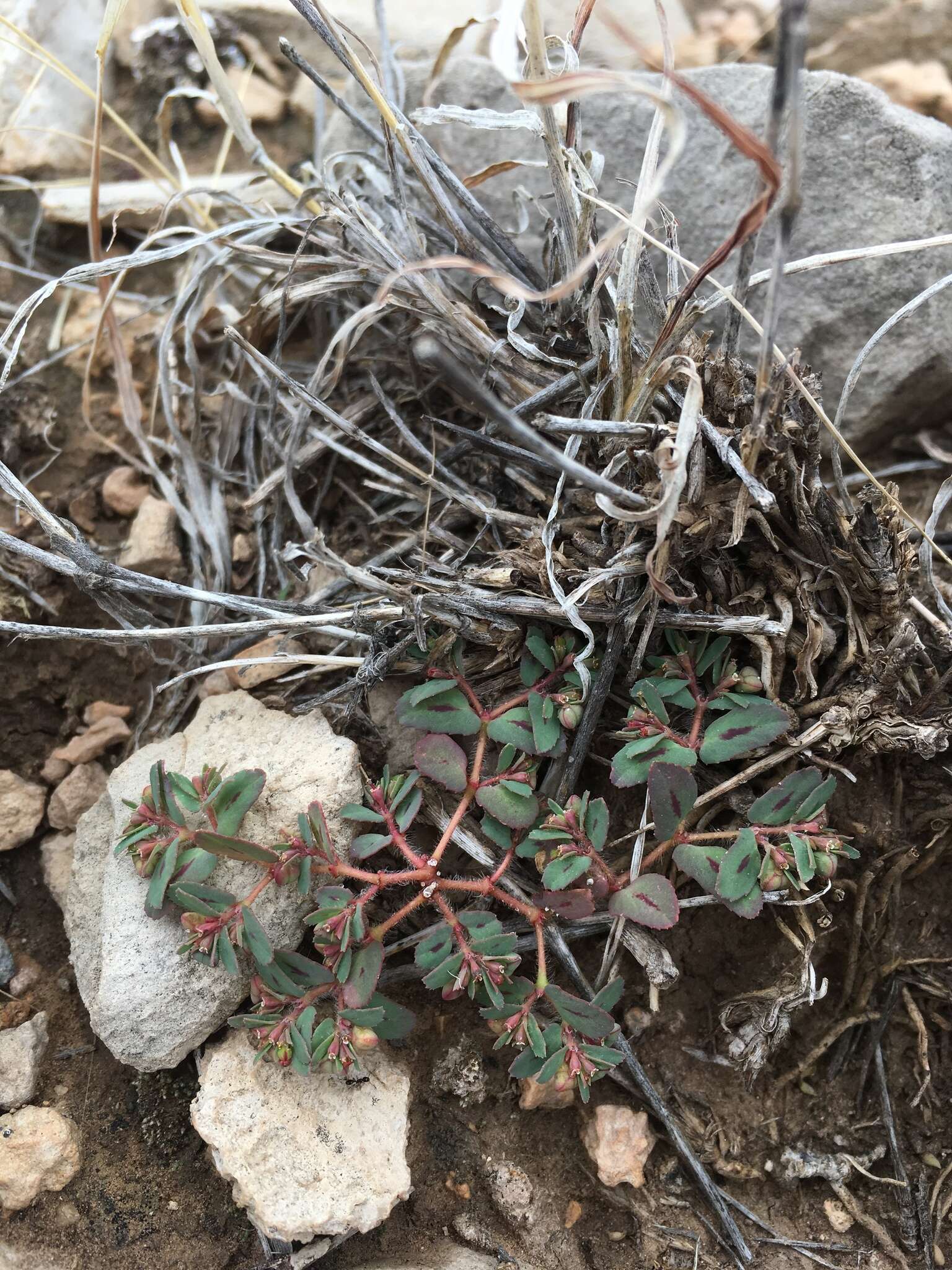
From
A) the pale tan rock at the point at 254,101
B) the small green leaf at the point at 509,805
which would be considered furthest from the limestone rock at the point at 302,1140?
the pale tan rock at the point at 254,101

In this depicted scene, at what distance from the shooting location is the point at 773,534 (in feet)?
6.39

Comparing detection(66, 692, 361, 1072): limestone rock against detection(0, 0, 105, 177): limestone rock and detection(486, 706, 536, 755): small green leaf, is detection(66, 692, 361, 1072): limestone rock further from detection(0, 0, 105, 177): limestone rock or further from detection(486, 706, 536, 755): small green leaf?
detection(0, 0, 105, 177): limestone rock

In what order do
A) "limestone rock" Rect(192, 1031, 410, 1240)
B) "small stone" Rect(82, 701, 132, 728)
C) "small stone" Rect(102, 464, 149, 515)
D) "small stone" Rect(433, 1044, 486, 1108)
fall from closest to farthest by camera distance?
"limestone rock" Rect(192, 1031, 410, 1240), "small stone" Rect(433, 1044, 486, 1108), "small stone" Rect(82, 701, 132, 728), "small stone" Rect(102, 464, 149, 515)

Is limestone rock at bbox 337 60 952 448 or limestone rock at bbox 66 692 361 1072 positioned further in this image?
limestone rock at bbox 337 60 952 448

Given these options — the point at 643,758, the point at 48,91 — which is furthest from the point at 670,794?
the point at 48,91

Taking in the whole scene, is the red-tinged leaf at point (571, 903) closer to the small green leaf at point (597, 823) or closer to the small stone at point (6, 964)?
the small green leaf at point (597, 823)

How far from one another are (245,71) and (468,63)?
83 cm

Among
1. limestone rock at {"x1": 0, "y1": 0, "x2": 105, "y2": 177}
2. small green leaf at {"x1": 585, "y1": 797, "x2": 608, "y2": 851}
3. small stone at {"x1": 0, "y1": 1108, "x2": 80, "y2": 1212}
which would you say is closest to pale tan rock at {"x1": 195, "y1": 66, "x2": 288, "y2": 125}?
limestone rock at {"x1": 0, "y1": 0, "x2": 105, "y2": 177}

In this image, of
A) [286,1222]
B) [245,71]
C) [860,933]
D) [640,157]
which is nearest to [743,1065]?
[860,933]

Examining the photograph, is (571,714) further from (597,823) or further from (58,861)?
(58,861)

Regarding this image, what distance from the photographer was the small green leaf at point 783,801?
1.85 meters

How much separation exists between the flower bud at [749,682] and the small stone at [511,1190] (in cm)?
105

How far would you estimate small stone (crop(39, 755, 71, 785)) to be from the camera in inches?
88.4

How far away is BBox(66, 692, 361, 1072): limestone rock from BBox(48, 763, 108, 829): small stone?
0.41 feet
